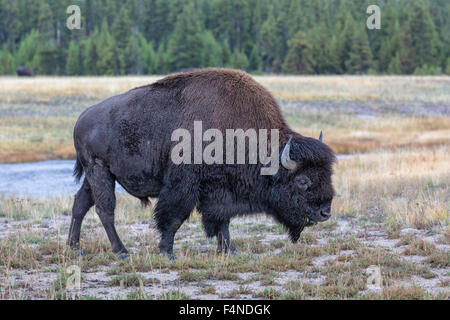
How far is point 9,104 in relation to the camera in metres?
31.7

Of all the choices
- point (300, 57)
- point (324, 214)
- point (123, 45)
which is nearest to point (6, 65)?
point (123, 45)

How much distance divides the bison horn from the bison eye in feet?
0.52

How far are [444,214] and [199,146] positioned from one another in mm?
4339

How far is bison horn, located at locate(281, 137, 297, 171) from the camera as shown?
774 centimetres

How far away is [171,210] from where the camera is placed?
812 cm

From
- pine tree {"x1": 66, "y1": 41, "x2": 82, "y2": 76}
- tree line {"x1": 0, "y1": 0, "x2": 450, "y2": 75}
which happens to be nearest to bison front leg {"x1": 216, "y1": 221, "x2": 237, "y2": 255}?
tree line {"x1": 0, "y1": 0, "x2": 450, "y2": 75}

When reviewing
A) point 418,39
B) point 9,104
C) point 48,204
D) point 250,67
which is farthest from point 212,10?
point 48,204

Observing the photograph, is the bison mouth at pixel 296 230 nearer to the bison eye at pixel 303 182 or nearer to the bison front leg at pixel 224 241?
the bison eye at pixel 303 182

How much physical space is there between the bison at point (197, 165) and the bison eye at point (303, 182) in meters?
0.01

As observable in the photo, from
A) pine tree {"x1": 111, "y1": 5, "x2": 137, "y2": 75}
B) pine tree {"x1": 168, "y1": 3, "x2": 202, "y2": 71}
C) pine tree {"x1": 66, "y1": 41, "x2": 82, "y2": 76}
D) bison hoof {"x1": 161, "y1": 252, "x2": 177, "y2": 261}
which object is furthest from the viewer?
pine tree {"x1": 168, "y1": 3, "x2": 202, "y2": 71}

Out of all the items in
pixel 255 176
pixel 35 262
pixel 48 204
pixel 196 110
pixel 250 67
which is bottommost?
pixel 250 67

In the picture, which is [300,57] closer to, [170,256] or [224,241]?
[224,241]

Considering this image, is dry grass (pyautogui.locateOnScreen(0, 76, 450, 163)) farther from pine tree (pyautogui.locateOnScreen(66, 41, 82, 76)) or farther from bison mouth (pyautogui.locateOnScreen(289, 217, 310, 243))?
pine tree (pyautogui.locateOnScreen(66, 41, 82, 76))
